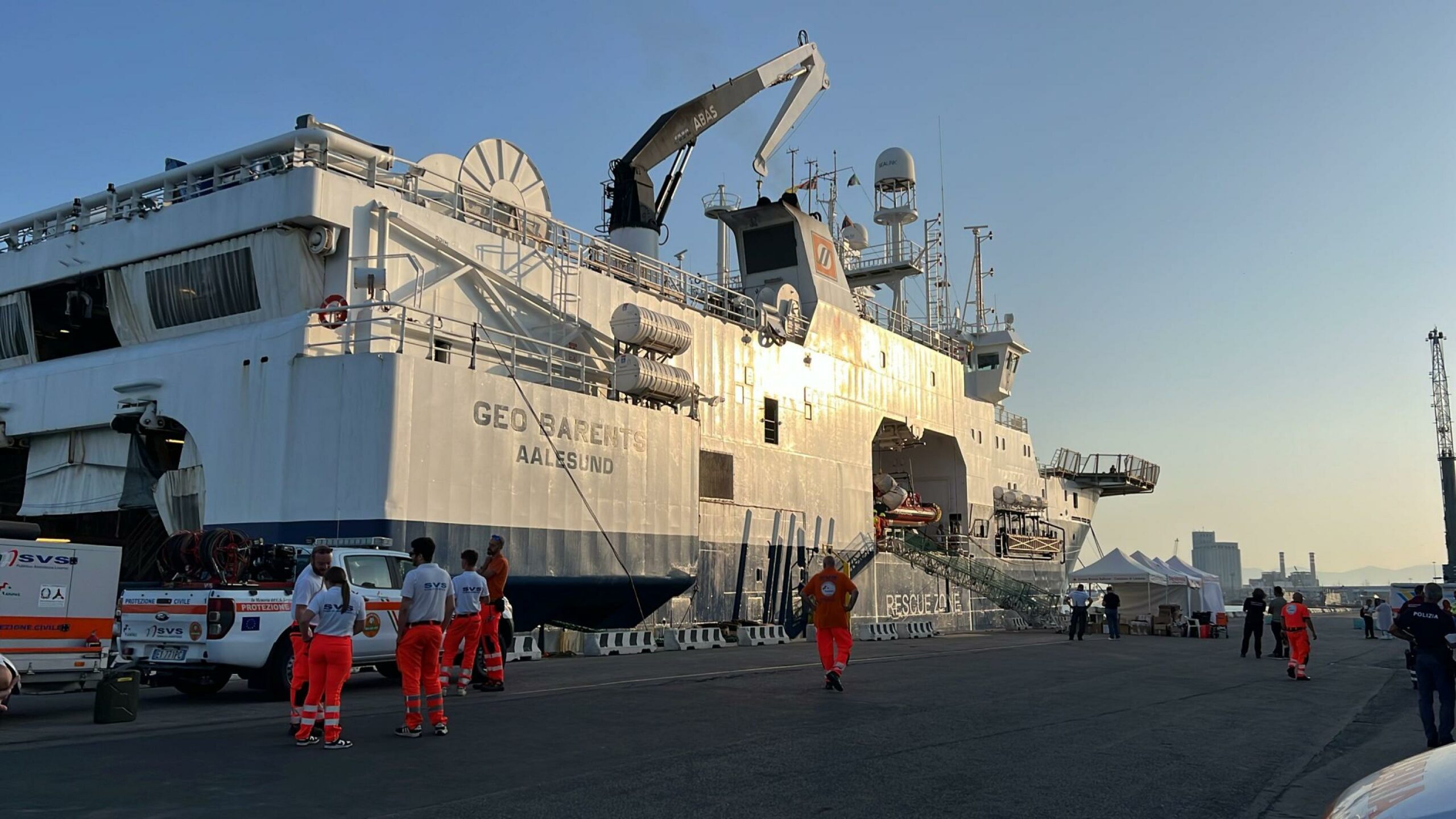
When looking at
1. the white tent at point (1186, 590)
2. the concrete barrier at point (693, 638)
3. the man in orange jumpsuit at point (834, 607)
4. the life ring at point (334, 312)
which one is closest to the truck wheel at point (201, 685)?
the life ring at point (334, 312)

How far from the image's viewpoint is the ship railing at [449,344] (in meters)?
15.1

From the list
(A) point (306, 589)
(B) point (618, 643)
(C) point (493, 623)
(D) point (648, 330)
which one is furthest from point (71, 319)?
(A) point (306, 589)

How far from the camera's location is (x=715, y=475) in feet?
71.8

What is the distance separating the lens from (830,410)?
2569cm

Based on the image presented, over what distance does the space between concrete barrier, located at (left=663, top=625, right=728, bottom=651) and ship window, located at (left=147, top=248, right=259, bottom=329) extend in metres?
9.05

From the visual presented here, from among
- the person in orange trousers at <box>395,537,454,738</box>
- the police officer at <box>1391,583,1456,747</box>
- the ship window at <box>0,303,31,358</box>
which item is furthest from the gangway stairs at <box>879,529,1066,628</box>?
the person in orange trousers at <box>395,537,454,738</box>

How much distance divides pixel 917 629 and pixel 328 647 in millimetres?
Result: 21032

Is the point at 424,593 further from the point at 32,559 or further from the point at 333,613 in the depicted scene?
the point at 32,559

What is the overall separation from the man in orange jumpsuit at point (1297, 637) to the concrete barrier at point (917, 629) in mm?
11373

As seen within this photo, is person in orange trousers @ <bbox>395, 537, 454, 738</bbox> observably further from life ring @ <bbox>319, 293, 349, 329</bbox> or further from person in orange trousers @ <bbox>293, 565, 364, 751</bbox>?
life ring @ <bbox>319, 293, 349, 329</bbox>

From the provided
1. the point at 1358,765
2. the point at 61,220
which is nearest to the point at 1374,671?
the point at 1358,765

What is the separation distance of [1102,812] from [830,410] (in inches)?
790

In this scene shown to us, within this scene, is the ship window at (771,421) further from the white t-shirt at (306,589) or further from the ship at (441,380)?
the white t-shirt at (306,589)

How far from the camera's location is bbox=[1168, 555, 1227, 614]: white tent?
30.8 m
